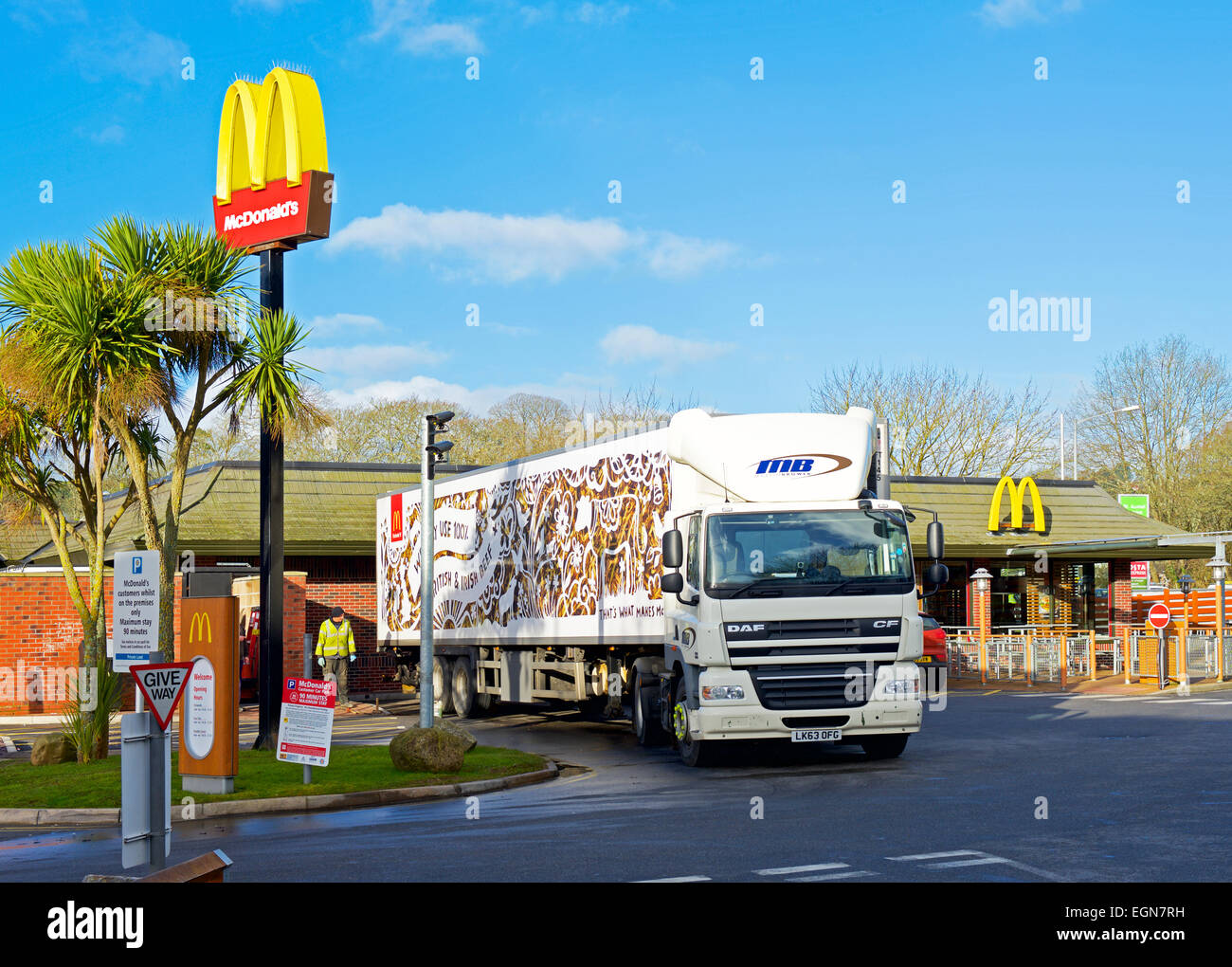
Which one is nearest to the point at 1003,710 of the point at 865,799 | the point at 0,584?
the point at 865,799

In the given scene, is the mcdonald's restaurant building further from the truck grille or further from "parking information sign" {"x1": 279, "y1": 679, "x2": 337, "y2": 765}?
the truck grille

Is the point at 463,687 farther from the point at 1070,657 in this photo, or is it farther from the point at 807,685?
the point at 1070,657

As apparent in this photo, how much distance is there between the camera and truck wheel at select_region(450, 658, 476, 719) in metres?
23.4

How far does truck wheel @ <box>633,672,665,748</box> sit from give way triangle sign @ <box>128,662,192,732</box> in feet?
31.9

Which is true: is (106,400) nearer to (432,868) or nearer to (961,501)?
(432,868)

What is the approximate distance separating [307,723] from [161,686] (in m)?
5.87

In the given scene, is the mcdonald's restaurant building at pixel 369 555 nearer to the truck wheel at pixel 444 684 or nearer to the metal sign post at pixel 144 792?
the truck wheel at pixel 444 684

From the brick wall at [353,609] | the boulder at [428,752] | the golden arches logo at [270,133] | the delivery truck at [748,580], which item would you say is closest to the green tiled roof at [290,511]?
the brick wall at [353,609]

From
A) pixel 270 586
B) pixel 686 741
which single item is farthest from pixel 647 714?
pixel 270 586

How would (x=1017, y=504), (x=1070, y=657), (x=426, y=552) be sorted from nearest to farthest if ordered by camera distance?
1. (x=426, y=552)
2. (x=1070, y=657)
3. (x=1017, y=504)

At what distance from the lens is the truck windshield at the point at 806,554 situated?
1449 cm

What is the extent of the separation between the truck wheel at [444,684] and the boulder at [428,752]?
977 cm

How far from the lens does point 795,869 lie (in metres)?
8.36

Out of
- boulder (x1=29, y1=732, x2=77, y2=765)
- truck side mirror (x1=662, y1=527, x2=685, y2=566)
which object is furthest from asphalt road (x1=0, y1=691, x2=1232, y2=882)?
boulder (x1=29, y1=732, x2=77, y2=765)
